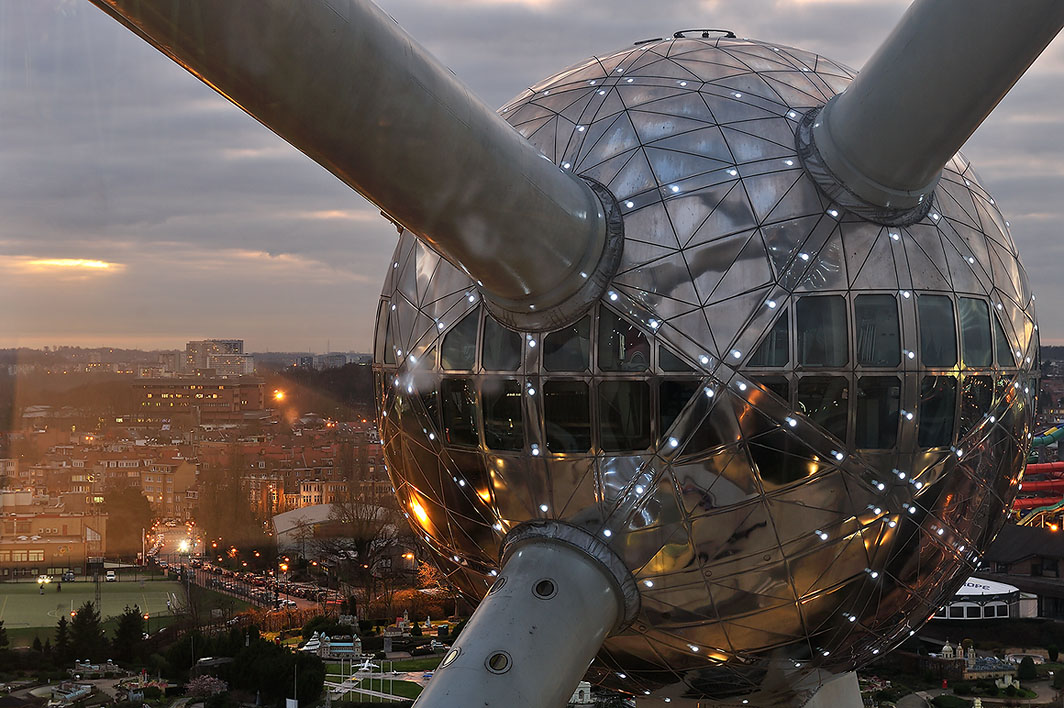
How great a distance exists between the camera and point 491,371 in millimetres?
6148

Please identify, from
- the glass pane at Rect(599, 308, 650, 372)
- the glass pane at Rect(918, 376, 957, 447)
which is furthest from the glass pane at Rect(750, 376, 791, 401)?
the glass pane at Rect(918, 376, 957, 447)

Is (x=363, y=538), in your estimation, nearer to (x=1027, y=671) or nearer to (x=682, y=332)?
(x=1027, y=671)

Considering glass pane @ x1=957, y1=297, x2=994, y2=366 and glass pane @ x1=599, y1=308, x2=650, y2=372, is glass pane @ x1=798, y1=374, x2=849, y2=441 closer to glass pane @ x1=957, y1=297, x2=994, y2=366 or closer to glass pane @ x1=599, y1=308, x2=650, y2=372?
glass pane @ x1=599, y1=308, x2=650, y2=372

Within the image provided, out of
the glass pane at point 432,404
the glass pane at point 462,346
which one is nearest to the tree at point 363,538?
the glass pane at point 432,404

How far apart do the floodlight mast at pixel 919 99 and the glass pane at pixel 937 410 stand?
0.93 meters

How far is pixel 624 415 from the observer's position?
5812 millimetres

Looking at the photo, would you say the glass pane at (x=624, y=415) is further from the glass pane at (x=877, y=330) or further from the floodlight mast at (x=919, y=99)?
the floodlight mast at (x=919, y=99)

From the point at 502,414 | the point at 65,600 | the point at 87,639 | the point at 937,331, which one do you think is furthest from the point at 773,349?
the point at 65,600

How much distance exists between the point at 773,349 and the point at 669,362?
55 centimetres

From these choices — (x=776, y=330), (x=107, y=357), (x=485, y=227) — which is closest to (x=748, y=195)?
(x=776, y=330)

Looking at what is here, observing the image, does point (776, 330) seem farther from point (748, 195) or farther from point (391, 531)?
point (391, 531)

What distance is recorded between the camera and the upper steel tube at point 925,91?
4930mm

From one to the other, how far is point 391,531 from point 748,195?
55664 mm

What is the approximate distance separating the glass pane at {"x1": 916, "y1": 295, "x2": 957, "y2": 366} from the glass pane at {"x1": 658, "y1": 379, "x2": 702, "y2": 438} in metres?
1.35
